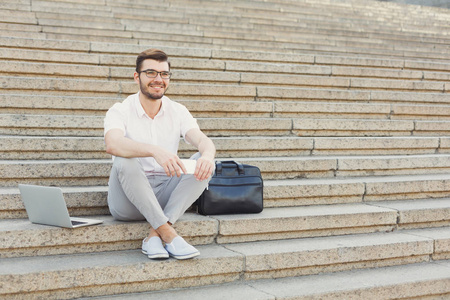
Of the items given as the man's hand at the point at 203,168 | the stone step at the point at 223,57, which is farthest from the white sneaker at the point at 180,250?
the stone step at the point at 223,57

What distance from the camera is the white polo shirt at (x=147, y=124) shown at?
3.38 metres

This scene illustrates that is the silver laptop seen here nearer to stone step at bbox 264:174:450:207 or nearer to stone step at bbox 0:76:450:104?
stone step at bbox 264:174:450:207

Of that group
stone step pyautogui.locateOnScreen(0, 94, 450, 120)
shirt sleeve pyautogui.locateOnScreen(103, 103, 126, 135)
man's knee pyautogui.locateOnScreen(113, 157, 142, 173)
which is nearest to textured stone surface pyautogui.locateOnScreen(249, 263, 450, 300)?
man's knee pyautogui.locateOnScreen(113, 157, 142, 173)

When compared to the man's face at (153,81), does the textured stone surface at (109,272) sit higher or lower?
lower

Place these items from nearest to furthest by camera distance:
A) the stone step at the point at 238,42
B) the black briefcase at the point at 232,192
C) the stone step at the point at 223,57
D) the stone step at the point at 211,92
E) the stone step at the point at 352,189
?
the black briefcase at the point at 232,192, the stone step at the point at 352,189, the stone step at the point at 211,92, the stone step at the point at 223,57, the stone step at the point at 238,42

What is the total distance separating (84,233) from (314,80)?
380cm

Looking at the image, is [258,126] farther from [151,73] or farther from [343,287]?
[343,287]

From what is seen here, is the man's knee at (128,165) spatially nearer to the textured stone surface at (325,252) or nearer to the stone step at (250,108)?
the textured stone surface at (325,252)

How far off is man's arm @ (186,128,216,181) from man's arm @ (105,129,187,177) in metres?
0.11

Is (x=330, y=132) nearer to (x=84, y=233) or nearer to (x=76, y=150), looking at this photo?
(x=76, y=150)

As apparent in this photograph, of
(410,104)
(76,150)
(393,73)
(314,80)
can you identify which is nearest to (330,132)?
(314,80)

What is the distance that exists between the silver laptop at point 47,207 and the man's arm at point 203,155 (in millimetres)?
728

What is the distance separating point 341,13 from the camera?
10.5 metres

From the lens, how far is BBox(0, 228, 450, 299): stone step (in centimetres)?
287
